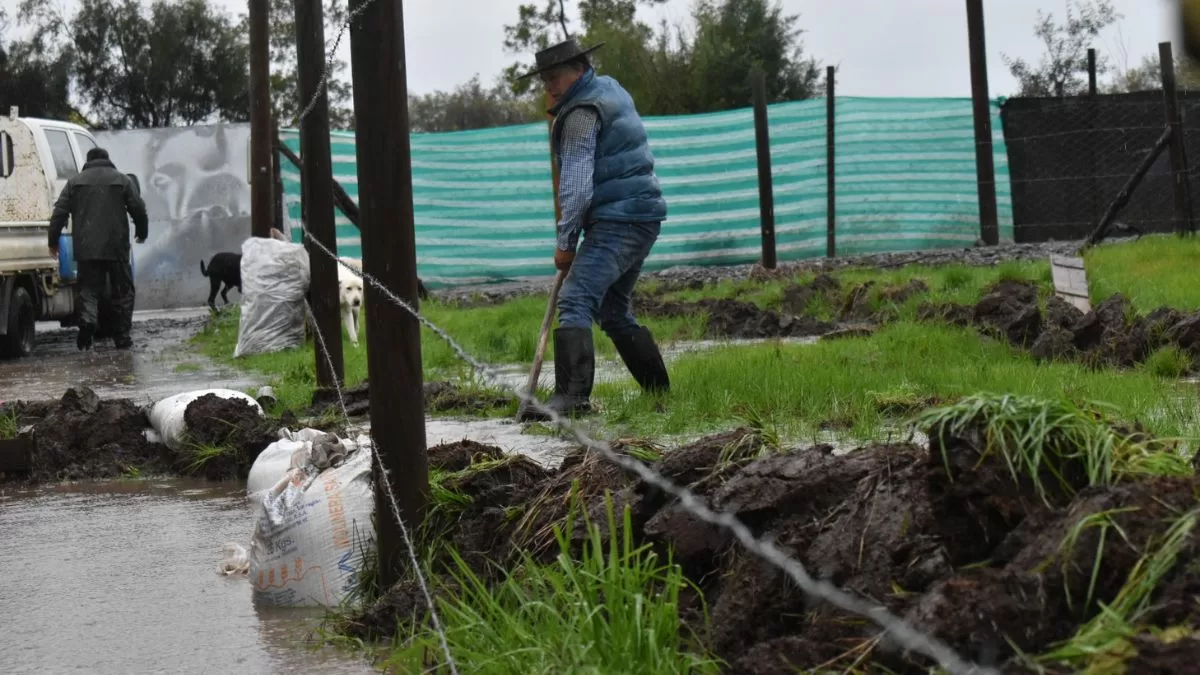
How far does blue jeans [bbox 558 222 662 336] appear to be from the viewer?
7758 millimetres

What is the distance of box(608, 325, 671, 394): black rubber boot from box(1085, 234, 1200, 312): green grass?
11.8 ft

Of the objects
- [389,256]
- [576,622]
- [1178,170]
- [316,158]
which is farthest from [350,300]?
[576,622]

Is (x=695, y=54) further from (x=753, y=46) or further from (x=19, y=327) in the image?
(x=19, y=327)

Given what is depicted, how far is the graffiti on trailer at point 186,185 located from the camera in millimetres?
25531

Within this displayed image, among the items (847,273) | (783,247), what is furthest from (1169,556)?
(783,247)

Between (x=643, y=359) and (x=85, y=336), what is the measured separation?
35.0 ft

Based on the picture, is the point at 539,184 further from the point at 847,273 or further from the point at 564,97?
the point at 564,97

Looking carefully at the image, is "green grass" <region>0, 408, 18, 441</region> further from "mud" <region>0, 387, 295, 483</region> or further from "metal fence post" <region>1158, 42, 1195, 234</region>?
"metal fence post" <region>1158, 42, 1195, 234</region>

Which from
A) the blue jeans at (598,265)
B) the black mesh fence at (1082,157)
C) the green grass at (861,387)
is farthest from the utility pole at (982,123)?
the blue jeans at (598,265)

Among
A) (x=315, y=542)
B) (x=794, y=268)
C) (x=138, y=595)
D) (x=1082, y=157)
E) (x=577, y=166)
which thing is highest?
(x=1082, y=157)

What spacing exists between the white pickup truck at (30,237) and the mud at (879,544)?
1303 centimetres

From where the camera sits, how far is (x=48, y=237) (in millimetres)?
16734

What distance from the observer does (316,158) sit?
29.6 feet

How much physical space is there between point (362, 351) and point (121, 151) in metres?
13.9
